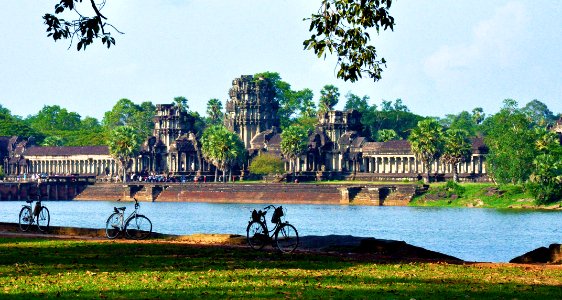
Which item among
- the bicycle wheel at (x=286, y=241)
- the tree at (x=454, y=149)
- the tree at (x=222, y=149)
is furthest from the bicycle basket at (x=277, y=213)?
the tree at (x=222, y=149)

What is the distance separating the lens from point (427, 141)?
167 m

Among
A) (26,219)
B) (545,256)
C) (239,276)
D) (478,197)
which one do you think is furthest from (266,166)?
(239,276)

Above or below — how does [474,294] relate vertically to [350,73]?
below

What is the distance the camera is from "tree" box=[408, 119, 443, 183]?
550 ft

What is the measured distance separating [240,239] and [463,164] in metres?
151

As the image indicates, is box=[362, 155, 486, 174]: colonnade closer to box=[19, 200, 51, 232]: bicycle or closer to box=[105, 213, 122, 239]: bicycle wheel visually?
box=[19, 200, 51, 232]: bicycle

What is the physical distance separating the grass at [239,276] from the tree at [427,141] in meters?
132

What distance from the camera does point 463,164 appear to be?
190125mm

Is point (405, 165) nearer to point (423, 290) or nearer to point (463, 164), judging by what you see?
point (463, 164)

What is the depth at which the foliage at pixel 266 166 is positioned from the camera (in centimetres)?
19488

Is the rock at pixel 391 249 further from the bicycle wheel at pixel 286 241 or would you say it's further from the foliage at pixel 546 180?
the foliage at pixel 546 180

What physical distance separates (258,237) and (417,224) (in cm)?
6875

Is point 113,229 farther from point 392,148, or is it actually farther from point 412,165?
point 412,165

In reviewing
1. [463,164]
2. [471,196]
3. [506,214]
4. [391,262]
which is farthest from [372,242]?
[463,164]
